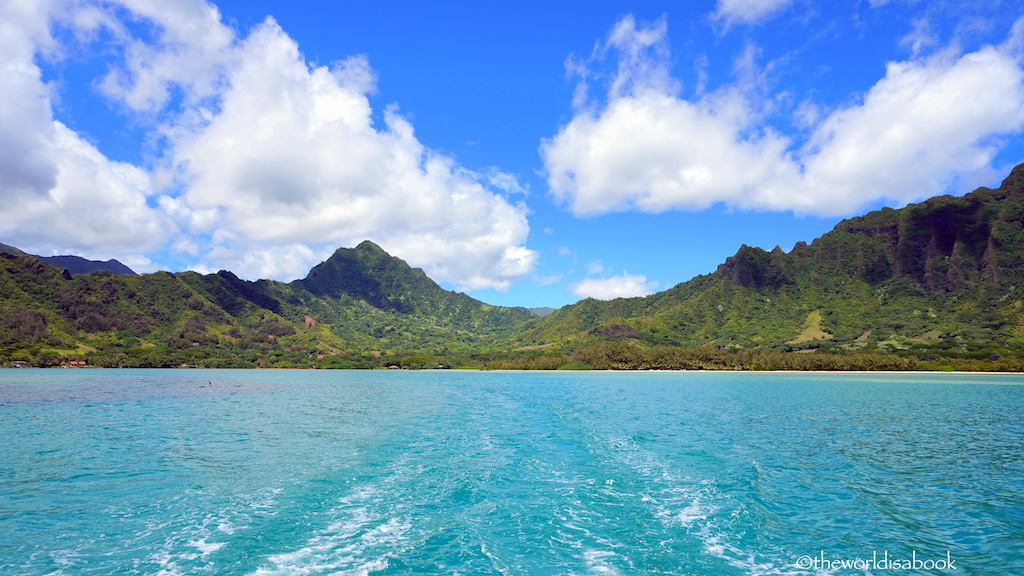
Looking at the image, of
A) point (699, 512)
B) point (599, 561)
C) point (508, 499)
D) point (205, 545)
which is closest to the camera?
point (599, 561)

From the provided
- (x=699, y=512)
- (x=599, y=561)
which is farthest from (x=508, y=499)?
(x=699, y=512)

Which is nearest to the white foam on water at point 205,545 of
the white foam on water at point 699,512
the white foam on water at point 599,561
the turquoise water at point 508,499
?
the turquoise water at point 508,499

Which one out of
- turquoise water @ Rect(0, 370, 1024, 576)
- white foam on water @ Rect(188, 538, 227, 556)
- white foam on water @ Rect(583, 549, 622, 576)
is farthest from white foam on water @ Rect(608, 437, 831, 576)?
white foam on water @ Rect(188, 538, 227, 556)

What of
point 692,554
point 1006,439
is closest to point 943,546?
point 692,554

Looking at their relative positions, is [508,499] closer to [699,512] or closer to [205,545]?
[699,512]

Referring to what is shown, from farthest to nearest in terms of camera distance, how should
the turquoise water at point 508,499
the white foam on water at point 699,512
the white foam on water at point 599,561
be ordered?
the turquoise water at point 508,499
the white foam on water at point 699,512
the white foam on water at point 599,561

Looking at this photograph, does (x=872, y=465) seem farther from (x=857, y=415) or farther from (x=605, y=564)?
(x=857, y=415)

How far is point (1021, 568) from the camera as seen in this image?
15.1 meters

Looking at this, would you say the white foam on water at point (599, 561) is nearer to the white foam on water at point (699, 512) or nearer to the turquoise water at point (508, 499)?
the turquoise water at point (508, 499)

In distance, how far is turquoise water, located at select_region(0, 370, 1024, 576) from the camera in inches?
631

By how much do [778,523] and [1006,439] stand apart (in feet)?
118

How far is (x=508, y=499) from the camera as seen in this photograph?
23.4 metres

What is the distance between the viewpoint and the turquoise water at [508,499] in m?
16.0

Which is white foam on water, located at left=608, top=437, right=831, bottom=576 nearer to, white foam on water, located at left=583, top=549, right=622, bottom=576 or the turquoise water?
the turquoise water
